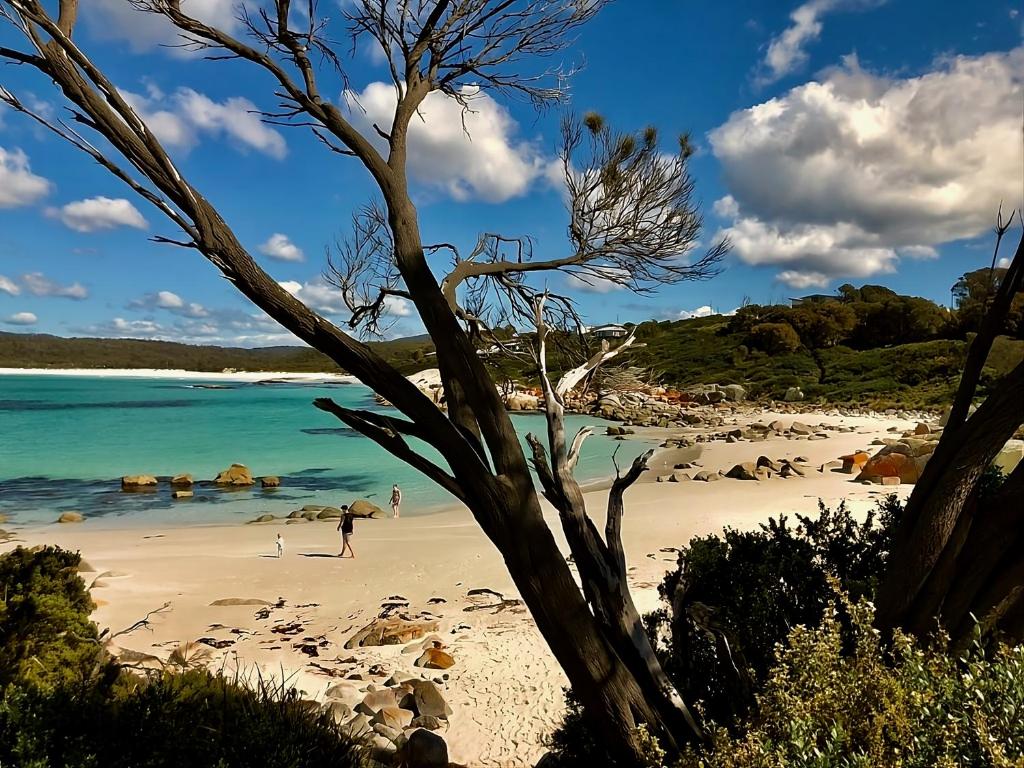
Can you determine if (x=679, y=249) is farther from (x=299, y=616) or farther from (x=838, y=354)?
(x=838, y=354)

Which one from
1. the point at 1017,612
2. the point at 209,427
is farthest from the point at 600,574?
the point at 209,427

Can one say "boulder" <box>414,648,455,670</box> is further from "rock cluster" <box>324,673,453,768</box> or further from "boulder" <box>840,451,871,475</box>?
"boulder" <box>840,451,871,475</box>

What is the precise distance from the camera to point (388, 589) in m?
9.82

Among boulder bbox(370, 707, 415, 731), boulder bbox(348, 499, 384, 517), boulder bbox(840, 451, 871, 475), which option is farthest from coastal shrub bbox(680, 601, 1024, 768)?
boulder bbox(840, 451, 871, 475)

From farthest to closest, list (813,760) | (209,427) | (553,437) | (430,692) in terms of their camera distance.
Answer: (209,427)
(430,692)
(553,437)
(813,760)

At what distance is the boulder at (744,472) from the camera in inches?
766

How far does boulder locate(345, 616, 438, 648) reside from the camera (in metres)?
7.26

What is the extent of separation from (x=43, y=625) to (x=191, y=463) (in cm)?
2635

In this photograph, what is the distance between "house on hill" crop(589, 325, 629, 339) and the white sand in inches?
5190

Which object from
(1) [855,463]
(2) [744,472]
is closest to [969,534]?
(2) [744,472]

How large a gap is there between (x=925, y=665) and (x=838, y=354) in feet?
192

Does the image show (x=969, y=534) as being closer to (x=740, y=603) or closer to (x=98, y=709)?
(x=740, y=603)

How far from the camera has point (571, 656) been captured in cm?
298

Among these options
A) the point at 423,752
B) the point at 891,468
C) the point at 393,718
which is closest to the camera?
the point at 423,752
